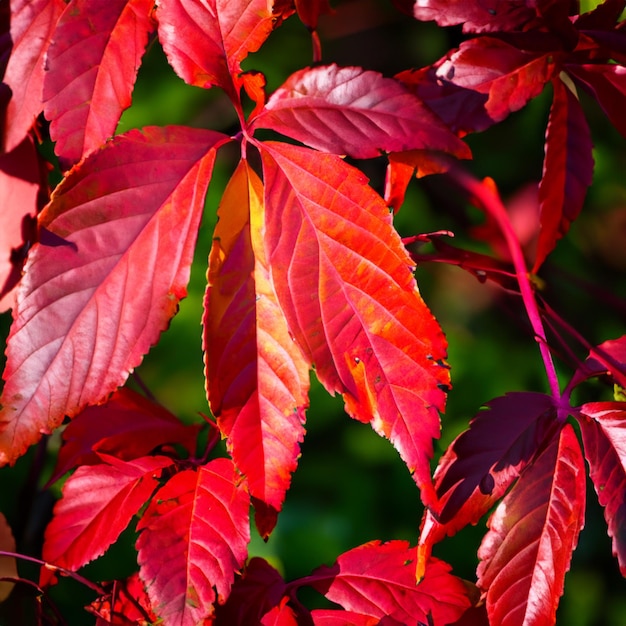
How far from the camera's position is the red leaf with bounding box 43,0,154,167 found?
438 mm

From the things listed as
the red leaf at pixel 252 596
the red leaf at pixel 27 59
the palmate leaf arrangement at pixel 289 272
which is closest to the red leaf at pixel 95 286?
the palmate leaf arrangement at pixel 289 272

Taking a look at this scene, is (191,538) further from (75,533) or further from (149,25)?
(149,25)

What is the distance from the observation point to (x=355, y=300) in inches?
16.3

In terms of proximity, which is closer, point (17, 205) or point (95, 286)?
point (95, 286)

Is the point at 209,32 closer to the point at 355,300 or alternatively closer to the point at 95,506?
the point at 355,300

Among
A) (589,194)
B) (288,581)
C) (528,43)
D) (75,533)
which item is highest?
(528,43)

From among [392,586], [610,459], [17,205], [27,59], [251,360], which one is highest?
[27,59]

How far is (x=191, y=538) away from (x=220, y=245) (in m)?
0.23

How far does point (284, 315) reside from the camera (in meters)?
0.41

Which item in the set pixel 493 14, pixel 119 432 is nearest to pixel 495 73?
pixel 493 14

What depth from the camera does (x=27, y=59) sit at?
0.49 m

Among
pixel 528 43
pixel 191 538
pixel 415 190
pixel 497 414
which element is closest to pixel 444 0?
pixel 528 43

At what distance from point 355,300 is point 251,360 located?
3.5 inches

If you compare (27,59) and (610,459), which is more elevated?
(27,59)
